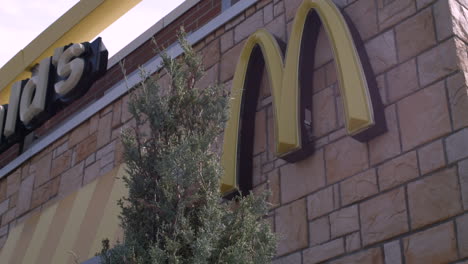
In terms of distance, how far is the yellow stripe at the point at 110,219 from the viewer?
8633 mm

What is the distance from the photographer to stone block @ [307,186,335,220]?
21.1 feet

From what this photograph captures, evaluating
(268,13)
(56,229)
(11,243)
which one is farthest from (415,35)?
(11,243)

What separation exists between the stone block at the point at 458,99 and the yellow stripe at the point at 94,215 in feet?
14.7

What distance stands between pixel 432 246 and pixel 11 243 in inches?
270

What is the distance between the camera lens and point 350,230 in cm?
614

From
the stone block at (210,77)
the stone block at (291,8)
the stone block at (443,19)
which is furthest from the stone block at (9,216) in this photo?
the stone block at (443,19)

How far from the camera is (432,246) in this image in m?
5.51

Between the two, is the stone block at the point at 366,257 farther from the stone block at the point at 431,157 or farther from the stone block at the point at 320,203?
the stone block at the point at 431,157

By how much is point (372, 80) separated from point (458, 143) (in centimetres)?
104

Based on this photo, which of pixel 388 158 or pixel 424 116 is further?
pixel 388 158

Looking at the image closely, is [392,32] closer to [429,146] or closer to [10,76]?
[429,146]

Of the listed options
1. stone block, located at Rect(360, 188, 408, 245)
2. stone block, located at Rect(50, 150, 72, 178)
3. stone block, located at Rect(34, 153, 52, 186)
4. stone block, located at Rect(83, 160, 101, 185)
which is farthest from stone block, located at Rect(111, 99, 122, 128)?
stone block, located at Rect(360, 188, 408, 245)

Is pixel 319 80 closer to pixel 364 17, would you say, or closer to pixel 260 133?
pixel 364 17

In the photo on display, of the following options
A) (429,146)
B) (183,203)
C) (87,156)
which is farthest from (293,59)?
(87,156)
